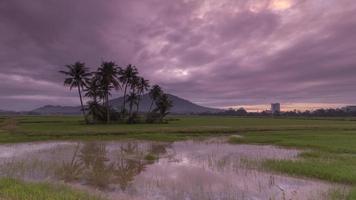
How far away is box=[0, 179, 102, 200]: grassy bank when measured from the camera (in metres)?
9.09

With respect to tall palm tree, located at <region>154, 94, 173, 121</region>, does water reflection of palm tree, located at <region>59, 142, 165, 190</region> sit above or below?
below

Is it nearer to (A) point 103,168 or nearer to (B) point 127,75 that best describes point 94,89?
(B) point 127,75

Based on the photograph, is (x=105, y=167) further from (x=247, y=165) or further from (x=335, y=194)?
(x=335, y=194)

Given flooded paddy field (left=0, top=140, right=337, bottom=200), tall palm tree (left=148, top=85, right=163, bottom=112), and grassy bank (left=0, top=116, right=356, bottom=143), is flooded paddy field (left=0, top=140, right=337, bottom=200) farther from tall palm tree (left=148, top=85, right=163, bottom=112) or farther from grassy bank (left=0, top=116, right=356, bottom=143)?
tall palm tree (left=148, top=85, right=163, bottom=112)

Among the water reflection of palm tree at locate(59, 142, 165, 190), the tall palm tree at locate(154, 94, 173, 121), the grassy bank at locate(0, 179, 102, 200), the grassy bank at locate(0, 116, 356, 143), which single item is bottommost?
the water reflection of palm tree at locate(59, 142, 165, 190)

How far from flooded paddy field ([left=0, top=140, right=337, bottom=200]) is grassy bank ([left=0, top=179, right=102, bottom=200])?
1033mm

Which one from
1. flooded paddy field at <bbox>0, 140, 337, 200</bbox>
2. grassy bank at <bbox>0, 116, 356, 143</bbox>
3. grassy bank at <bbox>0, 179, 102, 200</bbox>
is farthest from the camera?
grassy bank at <bbox>0, 116, 356, 143</bbox>

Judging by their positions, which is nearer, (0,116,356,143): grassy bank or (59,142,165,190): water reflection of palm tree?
(59,142,165,190): water reflection of palm tree

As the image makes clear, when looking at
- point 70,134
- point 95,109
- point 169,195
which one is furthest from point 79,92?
point 169,195

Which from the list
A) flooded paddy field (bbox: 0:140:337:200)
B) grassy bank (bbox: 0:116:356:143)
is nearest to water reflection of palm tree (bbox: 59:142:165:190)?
flooded paddy field (bbox: 0:140:337:200)

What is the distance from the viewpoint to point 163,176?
14.1 meters

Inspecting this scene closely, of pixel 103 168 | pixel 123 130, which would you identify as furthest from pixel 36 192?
pixel 123 130

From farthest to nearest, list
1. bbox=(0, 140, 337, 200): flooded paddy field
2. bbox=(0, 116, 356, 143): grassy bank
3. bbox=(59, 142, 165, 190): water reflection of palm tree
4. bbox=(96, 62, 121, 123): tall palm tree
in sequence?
bbox=(96, 62, 121, 123): tall palm tree
bbox=(0, 116, 356, 143): grassy bank
bbox=(59, 142, 165, 190): water reflection of palm tree
bbox=(0, 140, 337, 200): flooded paddy field

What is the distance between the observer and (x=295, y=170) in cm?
1492
